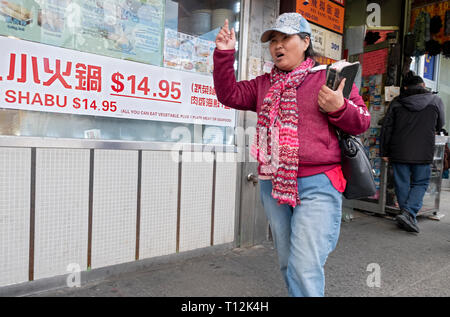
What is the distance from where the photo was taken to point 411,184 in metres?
4.88

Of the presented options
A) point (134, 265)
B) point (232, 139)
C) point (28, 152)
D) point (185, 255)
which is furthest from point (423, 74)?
point (28, 152)

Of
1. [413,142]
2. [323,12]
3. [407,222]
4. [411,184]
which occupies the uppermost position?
[323,12]

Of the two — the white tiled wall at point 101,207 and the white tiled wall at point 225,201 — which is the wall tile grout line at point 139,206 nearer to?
the white tiled wall at point 101,207

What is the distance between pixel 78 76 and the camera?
2.57 metres

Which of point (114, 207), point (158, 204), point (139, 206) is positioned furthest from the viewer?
point (158, 204)

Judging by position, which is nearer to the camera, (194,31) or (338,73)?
(338,73)

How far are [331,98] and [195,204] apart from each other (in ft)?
6.43

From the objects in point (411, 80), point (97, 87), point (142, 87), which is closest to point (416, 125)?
point (411, 80)

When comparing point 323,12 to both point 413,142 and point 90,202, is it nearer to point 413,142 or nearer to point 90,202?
point 413,142

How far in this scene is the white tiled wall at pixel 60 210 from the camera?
8.08 feet

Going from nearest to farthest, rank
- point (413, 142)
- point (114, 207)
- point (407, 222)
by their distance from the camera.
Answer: point (114, 207) < point (407, 222) < point (413, 142)

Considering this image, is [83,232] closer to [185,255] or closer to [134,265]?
[134,265]

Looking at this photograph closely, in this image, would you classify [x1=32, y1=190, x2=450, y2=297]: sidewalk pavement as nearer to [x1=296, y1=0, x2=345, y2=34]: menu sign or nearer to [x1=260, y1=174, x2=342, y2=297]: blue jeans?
[x1=260, y1=174, x2=342, y2=297]: blue jeans

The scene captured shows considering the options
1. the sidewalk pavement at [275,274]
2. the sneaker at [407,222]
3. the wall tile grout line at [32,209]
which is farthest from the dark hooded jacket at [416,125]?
the wall tile grout line at [32,209]
